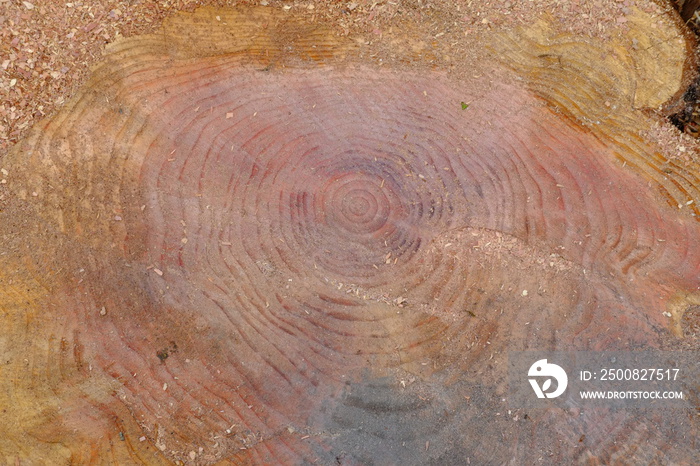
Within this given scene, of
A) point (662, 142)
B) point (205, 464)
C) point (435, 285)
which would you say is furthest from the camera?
point (662, 142)

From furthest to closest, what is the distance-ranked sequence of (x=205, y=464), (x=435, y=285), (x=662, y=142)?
1. (x=662, y=142)
2. (x=435, y=285)
3. (x=205, y=464)

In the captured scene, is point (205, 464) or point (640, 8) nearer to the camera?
point (205, 464)

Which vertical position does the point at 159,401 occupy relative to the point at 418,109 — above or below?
below

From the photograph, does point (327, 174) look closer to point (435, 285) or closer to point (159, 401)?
point (435, 285)

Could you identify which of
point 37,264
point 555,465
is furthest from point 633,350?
point 37,264

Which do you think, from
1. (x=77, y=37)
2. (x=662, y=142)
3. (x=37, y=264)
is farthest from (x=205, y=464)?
(x=662, y=142)

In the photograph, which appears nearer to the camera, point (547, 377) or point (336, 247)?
point (547, 377)

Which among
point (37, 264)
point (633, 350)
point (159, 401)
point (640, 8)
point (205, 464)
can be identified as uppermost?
point (640, 8)
